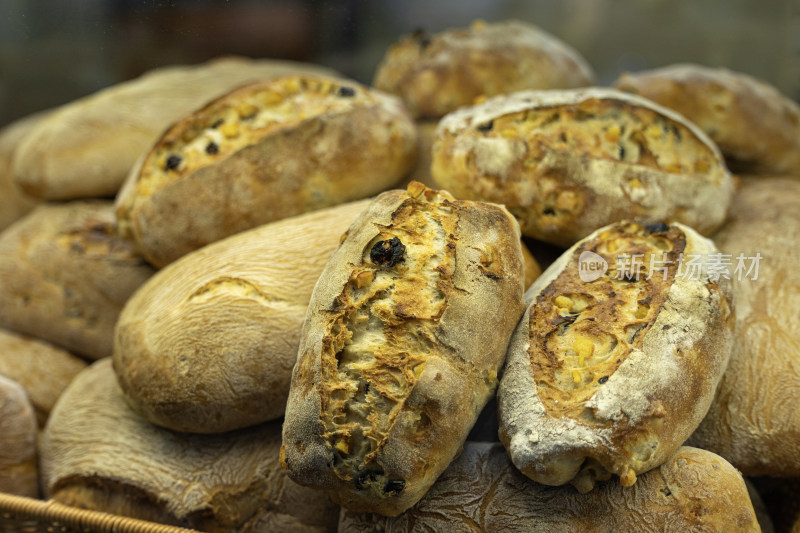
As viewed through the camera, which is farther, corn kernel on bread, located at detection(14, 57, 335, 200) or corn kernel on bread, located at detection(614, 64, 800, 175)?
corn kernel on bread, located at detection(14, 57, 335, 200)

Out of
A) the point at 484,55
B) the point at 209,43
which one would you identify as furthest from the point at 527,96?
the point at 209,43

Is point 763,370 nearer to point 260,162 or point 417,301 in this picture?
point 417,301

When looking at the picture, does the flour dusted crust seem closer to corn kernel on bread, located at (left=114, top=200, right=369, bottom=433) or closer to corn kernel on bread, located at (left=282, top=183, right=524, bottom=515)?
corn kernel on bread, located at (left=282, top=183, right=524, bottom=515)

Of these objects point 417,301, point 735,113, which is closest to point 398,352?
point 417,301

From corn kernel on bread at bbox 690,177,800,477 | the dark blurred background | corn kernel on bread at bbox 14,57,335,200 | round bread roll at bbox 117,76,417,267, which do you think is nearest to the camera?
corn kernel on bread at bbox 690,177,800,477

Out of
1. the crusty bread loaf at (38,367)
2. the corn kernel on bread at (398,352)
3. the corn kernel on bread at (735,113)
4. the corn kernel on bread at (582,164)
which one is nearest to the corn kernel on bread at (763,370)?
the corn kernel on bread at (582,164)

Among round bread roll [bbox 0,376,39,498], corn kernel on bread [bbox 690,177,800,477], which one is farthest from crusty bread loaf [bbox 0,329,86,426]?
corn kernel on bread [bbox 690,177,800,477]

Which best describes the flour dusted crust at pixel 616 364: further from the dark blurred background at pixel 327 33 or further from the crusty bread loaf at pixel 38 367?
the crusty bread loaf at pixel 38 367
